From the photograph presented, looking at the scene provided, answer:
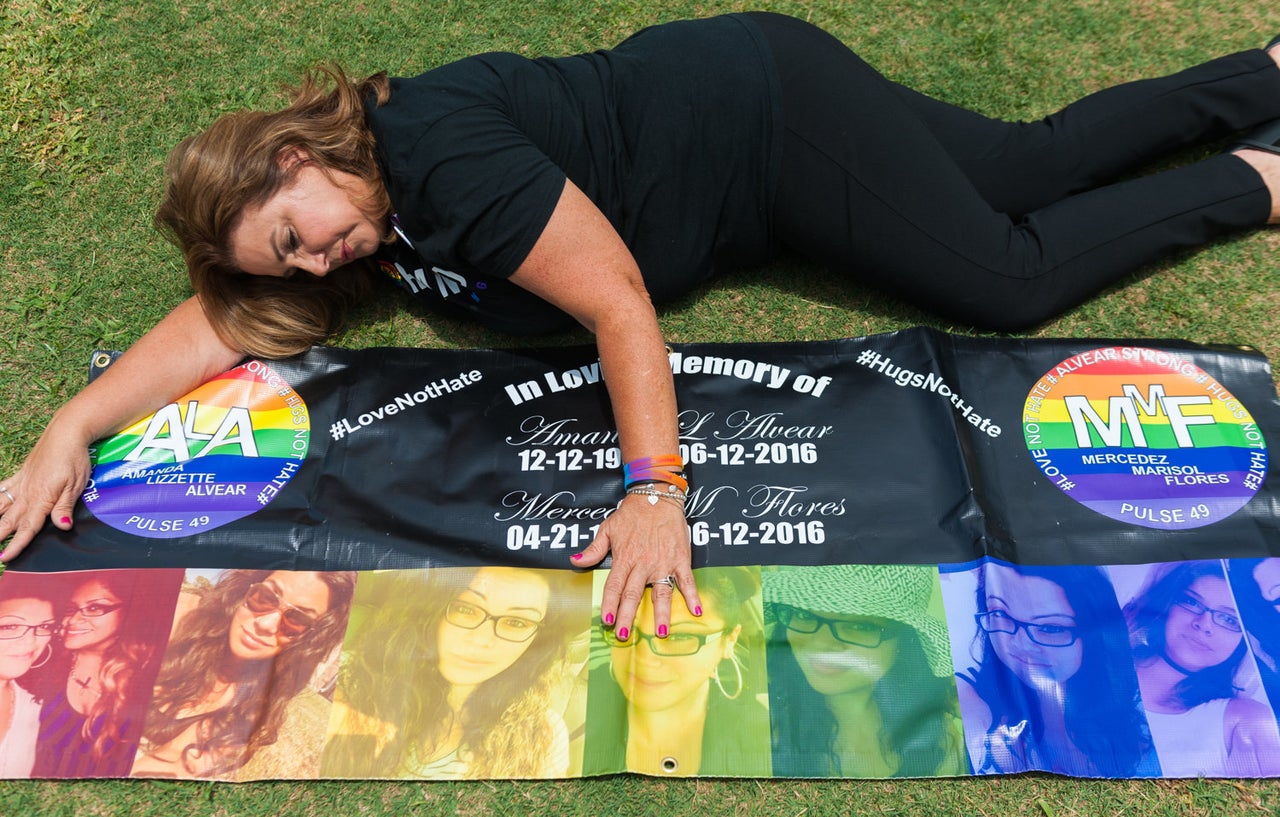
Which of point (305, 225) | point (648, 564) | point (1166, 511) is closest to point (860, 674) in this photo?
point (648, 564)

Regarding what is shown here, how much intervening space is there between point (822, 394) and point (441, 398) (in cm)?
101

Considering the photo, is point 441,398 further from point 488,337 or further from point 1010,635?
point 1010,635

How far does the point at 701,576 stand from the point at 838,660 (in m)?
0.35

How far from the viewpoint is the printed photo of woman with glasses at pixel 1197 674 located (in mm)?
1811

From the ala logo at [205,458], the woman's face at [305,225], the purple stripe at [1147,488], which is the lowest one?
the purple stripe at [1147,488]

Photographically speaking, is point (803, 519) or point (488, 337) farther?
point (488, 337)

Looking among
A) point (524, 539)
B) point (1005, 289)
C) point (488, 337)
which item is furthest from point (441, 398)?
point (1005, 289)

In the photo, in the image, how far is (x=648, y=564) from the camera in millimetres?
1917

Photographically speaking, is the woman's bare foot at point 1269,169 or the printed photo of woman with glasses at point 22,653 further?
the woman's bare foot at point 1269,169

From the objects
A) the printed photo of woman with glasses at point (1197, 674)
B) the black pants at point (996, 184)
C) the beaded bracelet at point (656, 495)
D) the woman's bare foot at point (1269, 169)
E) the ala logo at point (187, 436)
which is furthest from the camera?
the woman's bare foot at point (1269, 169)

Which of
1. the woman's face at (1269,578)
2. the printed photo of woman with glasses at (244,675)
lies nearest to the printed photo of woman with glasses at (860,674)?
the woman's face at (1269,578)

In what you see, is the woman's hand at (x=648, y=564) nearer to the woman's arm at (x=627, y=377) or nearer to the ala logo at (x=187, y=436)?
the woman's arm at (x=627, y=377)

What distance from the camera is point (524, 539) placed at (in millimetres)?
2145

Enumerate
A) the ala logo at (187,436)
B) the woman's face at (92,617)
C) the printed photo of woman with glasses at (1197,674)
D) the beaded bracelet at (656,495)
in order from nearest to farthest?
the printed photo of woman with glasses at (1197,674), the beaded bracelet at (656,495), the woman's face at (92,617), the ala logo at (187,436)
